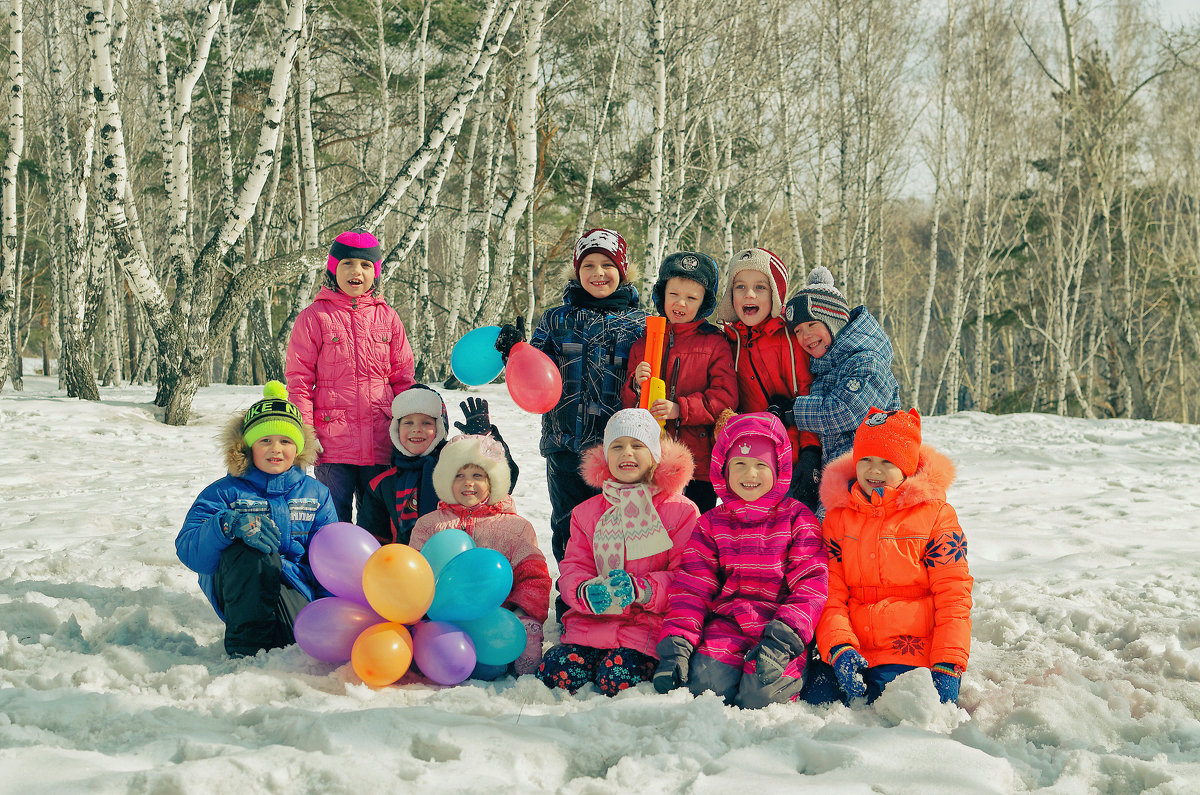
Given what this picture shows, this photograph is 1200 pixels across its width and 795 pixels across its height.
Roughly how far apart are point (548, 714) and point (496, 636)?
42 cm

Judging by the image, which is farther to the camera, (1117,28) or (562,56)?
(1117,28)

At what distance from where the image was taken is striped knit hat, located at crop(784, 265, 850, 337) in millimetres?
3549

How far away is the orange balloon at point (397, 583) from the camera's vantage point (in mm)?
2965

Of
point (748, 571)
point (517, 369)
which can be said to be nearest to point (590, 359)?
point (517, 369)

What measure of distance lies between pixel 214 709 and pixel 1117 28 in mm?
23193

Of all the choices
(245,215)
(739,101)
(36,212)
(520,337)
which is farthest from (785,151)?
(36,212)

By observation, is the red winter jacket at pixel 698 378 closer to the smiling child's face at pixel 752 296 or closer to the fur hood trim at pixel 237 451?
the smiling child's face at pixel 752 296

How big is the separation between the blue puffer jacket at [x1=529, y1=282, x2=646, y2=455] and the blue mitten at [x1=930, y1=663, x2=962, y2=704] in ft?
5.65

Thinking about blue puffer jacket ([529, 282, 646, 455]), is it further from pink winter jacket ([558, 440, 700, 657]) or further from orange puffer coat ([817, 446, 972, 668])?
orange puffer coat ([817, 446, 972, 668])

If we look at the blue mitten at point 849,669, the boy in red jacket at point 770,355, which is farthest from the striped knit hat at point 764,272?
the blue mitten at point 849,669

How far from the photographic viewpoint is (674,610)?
3.18 meters

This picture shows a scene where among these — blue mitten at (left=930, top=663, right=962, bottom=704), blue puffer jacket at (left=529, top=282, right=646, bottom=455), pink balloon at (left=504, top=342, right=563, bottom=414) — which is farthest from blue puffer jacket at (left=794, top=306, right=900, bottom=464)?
pink balloon at (left=504, top=342, right=563, bottom=414)

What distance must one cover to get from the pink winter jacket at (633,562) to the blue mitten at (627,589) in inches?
1.2

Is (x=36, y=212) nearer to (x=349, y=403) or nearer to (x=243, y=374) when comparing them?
(x=243, y=374)
